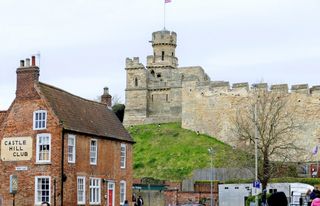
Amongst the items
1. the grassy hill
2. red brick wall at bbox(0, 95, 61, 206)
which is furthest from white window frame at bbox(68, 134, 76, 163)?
the grassy hill

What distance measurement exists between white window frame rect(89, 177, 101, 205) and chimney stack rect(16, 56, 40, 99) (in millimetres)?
6919

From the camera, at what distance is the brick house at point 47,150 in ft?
126

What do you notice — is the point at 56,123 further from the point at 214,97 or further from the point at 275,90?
the point at 214,97

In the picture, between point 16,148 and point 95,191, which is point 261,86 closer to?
point 95,191

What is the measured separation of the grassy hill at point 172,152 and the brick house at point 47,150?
1019 inches

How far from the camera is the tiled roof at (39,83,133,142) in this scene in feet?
131

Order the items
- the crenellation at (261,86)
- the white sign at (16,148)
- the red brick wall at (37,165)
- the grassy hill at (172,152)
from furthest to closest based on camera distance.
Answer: the crenellation at (261,86)
the grassy hill at (172,152)
the white sign at (16,148)
the red brick wall at (37,165)

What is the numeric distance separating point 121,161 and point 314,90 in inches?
1407

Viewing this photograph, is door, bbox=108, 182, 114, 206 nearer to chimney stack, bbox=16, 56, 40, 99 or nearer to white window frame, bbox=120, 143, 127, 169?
white window frame, bbox=120, 143, 127, 169

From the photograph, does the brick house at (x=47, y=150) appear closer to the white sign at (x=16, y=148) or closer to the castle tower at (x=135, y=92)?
the white sign at (x=16, y=148)

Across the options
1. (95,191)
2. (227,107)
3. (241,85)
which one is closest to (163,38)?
(227,107)

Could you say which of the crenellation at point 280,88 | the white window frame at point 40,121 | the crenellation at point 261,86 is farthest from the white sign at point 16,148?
the crenellation at point 280,88

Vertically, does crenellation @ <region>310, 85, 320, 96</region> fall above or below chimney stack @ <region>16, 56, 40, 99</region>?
above

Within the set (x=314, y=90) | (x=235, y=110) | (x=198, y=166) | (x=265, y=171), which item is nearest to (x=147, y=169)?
(x=198, y=166)
